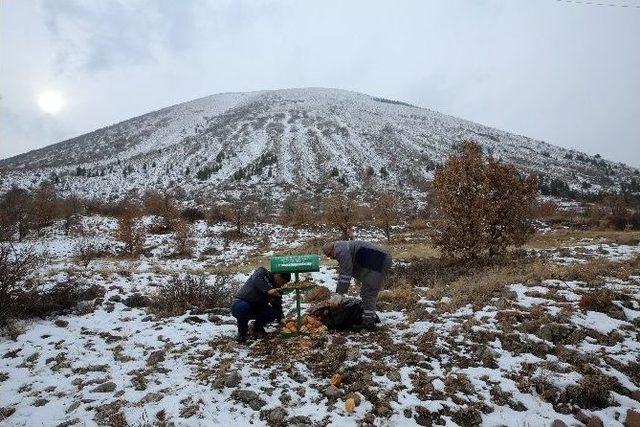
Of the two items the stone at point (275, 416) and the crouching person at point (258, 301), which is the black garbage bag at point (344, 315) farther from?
the stone at point (275, 416)

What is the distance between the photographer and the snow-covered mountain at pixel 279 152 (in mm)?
58125

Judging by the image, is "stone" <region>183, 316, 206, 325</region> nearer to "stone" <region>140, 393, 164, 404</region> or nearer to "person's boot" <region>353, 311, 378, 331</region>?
"stone" <region>140, 393, 164, 404</region>

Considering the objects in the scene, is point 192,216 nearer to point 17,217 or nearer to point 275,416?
point 17,217

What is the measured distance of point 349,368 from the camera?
6020mm

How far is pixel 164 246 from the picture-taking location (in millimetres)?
23766

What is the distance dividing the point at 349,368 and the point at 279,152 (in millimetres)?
64728

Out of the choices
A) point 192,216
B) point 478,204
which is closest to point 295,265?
point 478,204

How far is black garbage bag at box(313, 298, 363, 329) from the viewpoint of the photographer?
25.2ft

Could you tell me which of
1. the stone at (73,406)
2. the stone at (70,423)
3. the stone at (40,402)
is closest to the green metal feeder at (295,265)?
the stone at (73,406)

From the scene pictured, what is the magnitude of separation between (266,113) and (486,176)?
281ft

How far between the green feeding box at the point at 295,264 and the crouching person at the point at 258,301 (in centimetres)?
18

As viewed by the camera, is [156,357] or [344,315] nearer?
[156,357]

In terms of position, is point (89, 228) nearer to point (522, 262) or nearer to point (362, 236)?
point (362, 236)

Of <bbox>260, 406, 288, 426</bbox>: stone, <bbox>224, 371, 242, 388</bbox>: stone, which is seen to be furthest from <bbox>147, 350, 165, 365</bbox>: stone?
<bbox>260, 406, 288, 426</bbox>: stone
